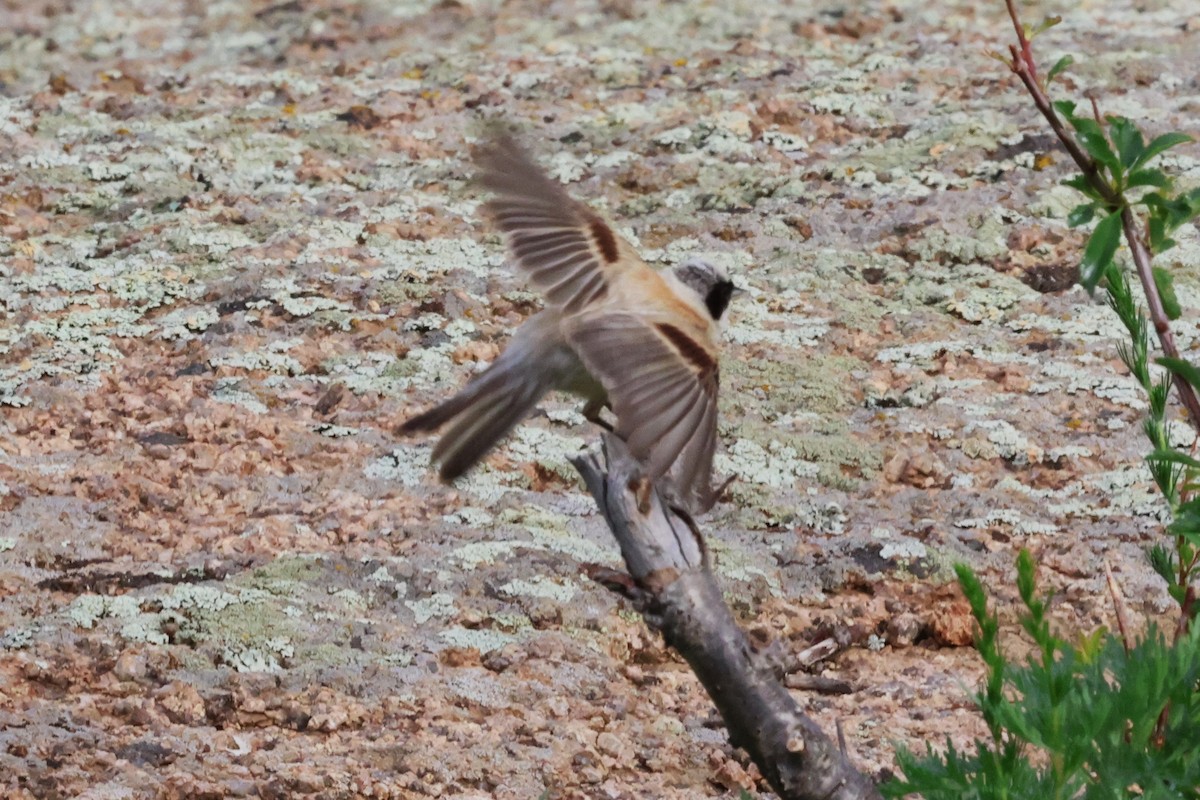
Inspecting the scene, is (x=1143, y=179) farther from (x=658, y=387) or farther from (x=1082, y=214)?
(x=658, y=387)

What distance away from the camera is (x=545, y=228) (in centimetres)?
403

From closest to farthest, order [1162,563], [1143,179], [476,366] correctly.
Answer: [1143,179], [1162,563], [476,366]

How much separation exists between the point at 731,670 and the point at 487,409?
5.44 feet

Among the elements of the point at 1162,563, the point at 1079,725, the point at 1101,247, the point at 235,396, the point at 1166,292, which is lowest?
the point at 235,396

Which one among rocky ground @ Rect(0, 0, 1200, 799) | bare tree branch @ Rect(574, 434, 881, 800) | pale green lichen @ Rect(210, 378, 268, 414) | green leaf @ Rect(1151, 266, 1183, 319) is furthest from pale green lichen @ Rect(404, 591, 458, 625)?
green leaf @ Rect(1151, 266, 1183, 319)

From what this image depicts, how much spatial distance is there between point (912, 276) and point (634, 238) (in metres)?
1.13

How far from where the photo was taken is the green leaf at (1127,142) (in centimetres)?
205

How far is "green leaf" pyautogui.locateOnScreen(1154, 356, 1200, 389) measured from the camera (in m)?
1.75

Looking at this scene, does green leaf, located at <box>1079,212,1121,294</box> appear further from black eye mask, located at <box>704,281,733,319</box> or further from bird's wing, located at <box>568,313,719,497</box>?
black eye mask, located at <box>704,281,733,319</box>

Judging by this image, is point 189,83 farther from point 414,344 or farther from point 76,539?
point 76,539

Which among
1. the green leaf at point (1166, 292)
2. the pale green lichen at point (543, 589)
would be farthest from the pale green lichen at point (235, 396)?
the green leaf at point (1166, 292)

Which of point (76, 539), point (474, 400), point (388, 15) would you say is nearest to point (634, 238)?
point (474, 400)

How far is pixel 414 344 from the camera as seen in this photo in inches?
210

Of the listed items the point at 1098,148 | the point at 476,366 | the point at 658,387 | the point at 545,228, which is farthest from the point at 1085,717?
the point at 476,366
